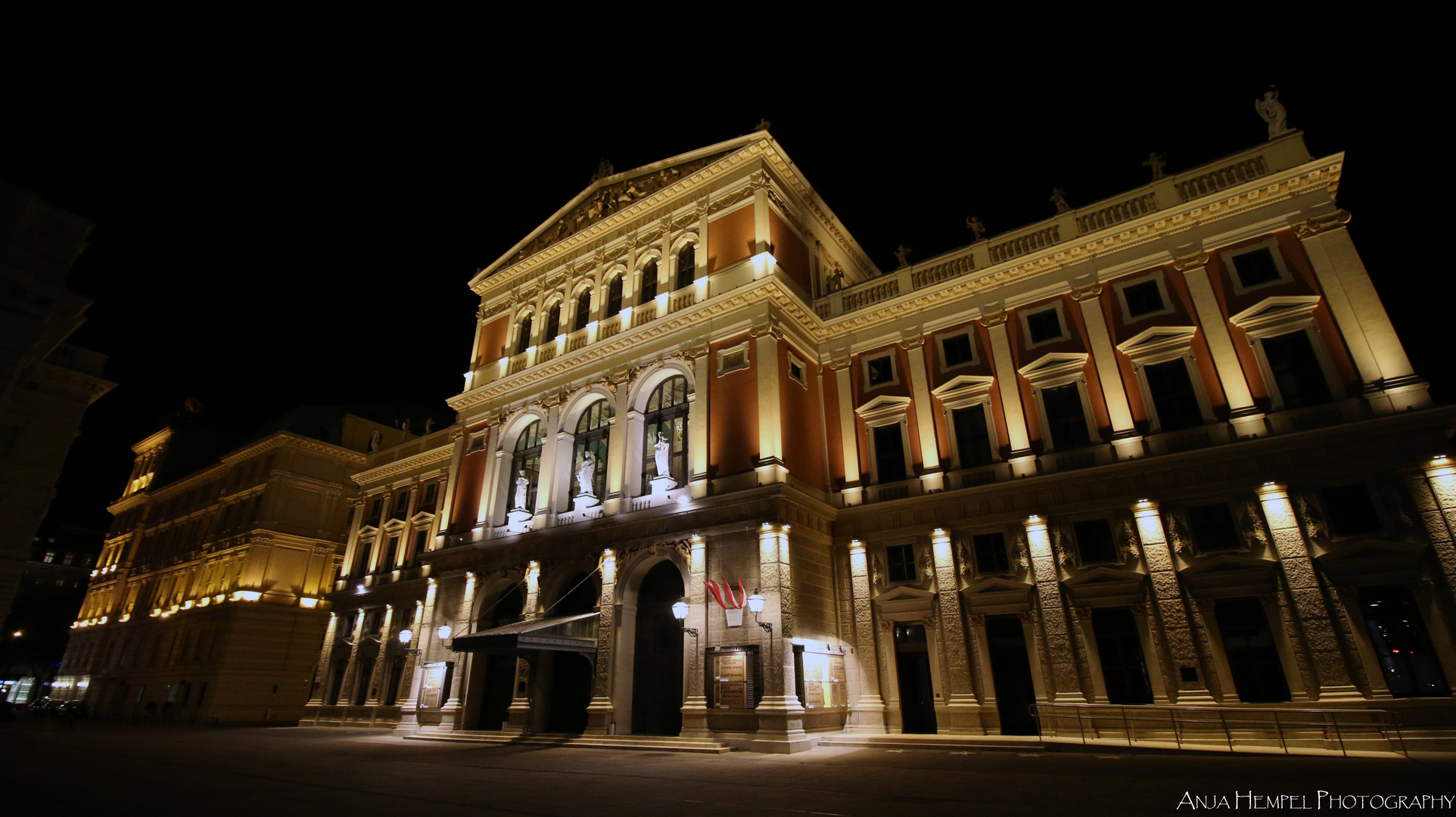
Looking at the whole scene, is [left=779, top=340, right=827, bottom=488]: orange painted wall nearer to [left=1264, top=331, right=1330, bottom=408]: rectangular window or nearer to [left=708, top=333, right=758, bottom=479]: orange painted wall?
[left=708, top=333, right=758, bottom=479]: orange painted wall

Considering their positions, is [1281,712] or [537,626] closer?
[1281,712]

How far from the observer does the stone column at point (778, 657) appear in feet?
56.3

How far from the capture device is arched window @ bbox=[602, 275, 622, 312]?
28.0m

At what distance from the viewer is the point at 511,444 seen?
2870cm

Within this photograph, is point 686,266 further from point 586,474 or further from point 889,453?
point 889,453

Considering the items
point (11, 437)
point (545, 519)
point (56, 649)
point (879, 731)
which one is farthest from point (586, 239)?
point (56, 649)

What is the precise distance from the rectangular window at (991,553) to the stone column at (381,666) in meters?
27.2

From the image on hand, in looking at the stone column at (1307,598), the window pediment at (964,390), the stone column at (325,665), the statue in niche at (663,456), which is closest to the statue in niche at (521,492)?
the statue in niche at (663,456)

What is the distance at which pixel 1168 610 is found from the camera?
16.6 m

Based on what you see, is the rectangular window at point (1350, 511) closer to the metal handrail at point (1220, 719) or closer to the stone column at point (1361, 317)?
the stone column at point (1361, 317)

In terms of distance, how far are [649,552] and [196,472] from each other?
43.3m

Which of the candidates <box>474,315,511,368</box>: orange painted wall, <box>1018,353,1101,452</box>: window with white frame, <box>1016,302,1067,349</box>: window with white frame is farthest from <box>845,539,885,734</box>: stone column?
<box>474,315,511,368</box>: orange painted wall

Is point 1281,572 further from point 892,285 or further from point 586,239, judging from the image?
point 586,239

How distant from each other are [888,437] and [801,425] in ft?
9.63
